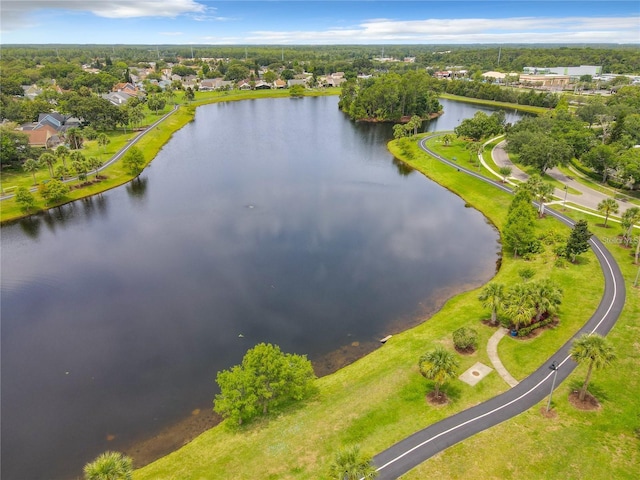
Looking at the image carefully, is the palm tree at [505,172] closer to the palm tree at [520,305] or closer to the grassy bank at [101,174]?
the palm tree at [520,305]

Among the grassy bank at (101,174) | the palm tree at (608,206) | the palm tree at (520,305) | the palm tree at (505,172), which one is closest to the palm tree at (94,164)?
the grassy bank at (101,174)

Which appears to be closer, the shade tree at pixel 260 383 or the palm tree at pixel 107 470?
the palm tree at pixel 107 470

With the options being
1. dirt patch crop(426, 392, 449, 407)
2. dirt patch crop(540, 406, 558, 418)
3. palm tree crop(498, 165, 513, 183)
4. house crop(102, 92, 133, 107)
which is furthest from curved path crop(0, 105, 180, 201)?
palm tree crop(498, 165, 513, 183)

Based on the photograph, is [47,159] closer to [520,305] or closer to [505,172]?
[520,305]

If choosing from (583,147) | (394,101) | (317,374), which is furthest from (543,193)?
(394,101)

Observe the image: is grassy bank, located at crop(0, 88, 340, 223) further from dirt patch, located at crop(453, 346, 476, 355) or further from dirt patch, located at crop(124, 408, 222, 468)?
dirt patch, located at crop(453, 346, 476, 355)

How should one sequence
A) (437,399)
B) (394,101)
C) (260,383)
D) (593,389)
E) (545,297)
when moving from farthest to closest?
(394,101), (545,297), (593,389), (437,399), (260,383)
